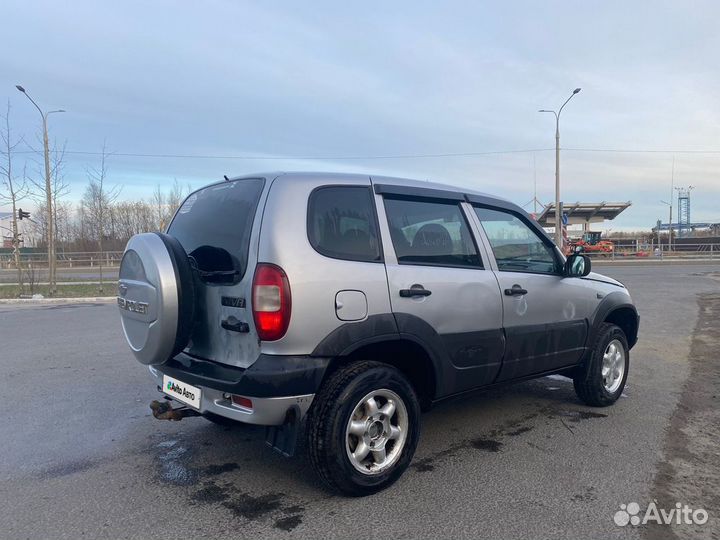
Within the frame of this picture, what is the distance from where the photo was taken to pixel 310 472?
357 cm

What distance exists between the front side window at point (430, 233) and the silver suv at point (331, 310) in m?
0.01

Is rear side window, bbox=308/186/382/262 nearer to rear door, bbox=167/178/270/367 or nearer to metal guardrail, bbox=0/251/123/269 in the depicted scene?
rear door, bbox=167/178/270/367

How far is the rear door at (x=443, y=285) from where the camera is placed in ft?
11.2

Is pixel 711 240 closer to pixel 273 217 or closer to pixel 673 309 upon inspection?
pixel 673 309

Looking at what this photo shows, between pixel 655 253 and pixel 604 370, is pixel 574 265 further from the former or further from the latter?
pixel 655 253

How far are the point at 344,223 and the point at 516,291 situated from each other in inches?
59.9

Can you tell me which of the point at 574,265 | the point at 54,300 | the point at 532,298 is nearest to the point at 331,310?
the point at 532,298

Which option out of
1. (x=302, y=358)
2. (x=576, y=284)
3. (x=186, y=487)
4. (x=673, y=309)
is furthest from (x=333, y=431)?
(x=673, y=309)

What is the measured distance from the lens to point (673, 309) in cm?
1187

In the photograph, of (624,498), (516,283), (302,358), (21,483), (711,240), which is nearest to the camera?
(302,358)

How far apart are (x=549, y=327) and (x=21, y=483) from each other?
12.7 ft

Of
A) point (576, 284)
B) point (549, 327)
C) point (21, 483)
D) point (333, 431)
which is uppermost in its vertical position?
point (576, 284)

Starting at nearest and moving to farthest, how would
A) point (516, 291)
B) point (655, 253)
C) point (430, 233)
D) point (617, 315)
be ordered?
point (430, 233), point (516, 291), point (617, 315), point (655, 253)

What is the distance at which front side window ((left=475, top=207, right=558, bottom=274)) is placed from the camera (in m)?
4.11
